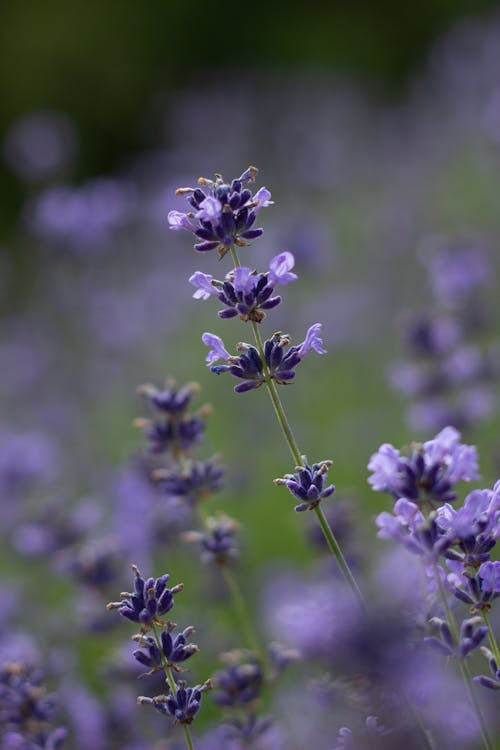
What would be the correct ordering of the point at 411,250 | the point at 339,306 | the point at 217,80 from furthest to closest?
the point at 217,80
the point at 411,250
the point at 339,306

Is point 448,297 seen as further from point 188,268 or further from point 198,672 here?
point 188,268

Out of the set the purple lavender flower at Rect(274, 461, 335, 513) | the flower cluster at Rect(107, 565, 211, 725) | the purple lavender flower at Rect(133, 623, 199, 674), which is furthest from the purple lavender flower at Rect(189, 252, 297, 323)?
the purple lavender flower at Rect(133, 623, 199, 674)

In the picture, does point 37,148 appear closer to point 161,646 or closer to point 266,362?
point 266,362

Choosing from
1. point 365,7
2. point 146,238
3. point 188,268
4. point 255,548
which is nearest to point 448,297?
point 255,548

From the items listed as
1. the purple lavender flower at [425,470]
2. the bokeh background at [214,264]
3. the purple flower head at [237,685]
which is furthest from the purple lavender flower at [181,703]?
the bokeh background at [214,264]

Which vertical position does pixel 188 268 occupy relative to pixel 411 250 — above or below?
above

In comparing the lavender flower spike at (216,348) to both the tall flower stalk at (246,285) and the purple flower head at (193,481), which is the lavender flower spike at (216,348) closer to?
the tall flower stalk at (246,285)
